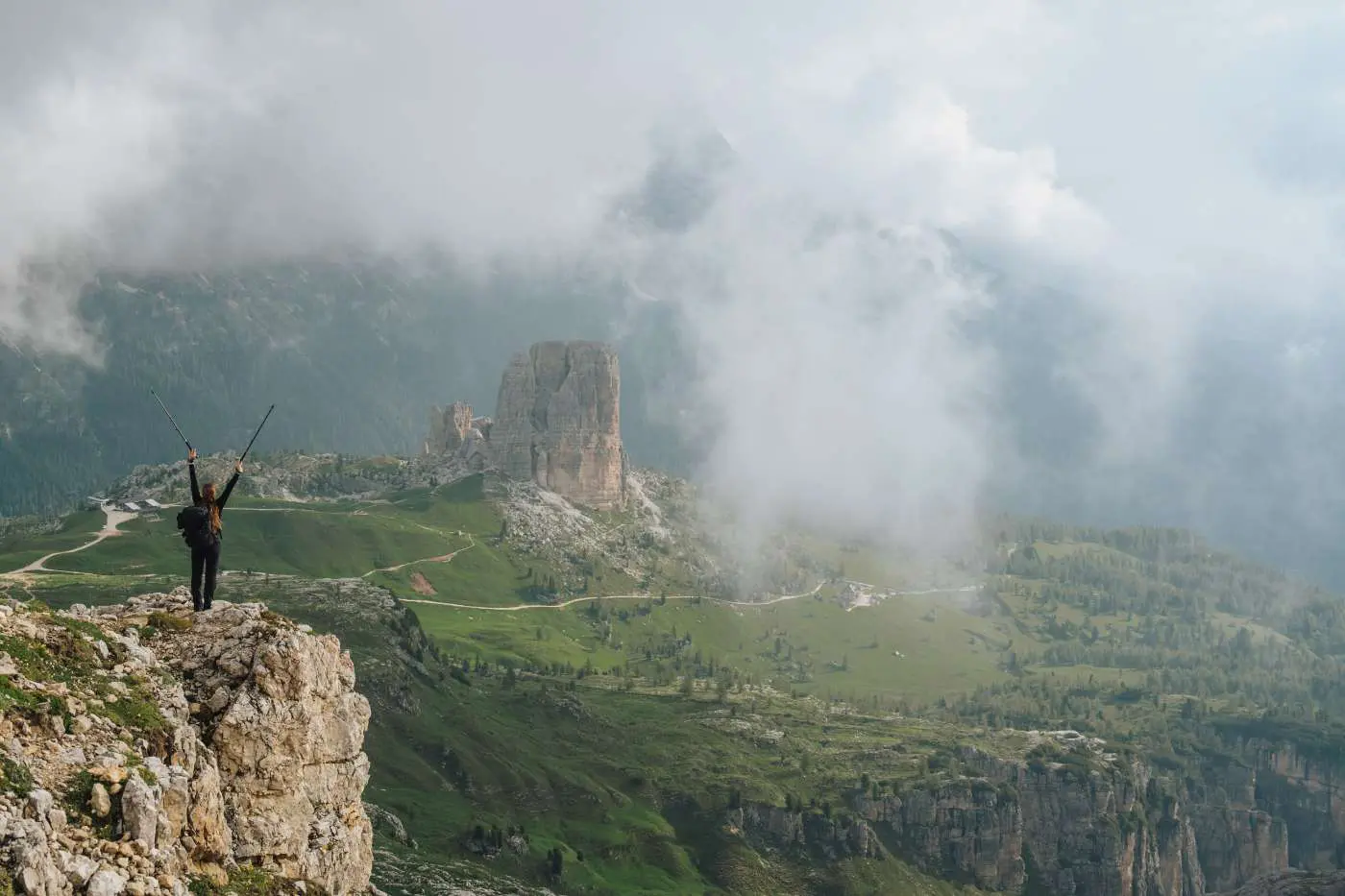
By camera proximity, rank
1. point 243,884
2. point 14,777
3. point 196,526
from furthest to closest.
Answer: point 196,526, point 243,884, point 14,777

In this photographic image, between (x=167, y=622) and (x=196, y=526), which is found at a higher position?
(x=196, y=526)

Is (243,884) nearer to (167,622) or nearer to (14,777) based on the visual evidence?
(14,777)

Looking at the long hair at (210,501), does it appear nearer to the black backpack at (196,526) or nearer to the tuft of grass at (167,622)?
the black backpack at (196,526)

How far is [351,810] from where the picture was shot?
160 ft

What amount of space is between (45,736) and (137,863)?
4325 mm

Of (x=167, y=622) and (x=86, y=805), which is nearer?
(x=86, y=805)

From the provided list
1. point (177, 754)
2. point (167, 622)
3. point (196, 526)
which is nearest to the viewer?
point (177, 754)

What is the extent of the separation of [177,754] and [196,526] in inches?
412

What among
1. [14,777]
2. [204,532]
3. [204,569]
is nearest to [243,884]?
[14,777]

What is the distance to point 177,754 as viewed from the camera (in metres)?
39.4

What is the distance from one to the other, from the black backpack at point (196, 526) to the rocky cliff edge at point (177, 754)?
2.59 meters

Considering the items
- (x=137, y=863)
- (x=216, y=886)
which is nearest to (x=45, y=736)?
(x=137, y=863)

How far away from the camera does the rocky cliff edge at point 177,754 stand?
3412cm

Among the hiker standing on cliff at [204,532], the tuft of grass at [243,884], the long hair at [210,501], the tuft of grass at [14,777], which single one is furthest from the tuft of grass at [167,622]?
the tuft of grass at [14,777]
